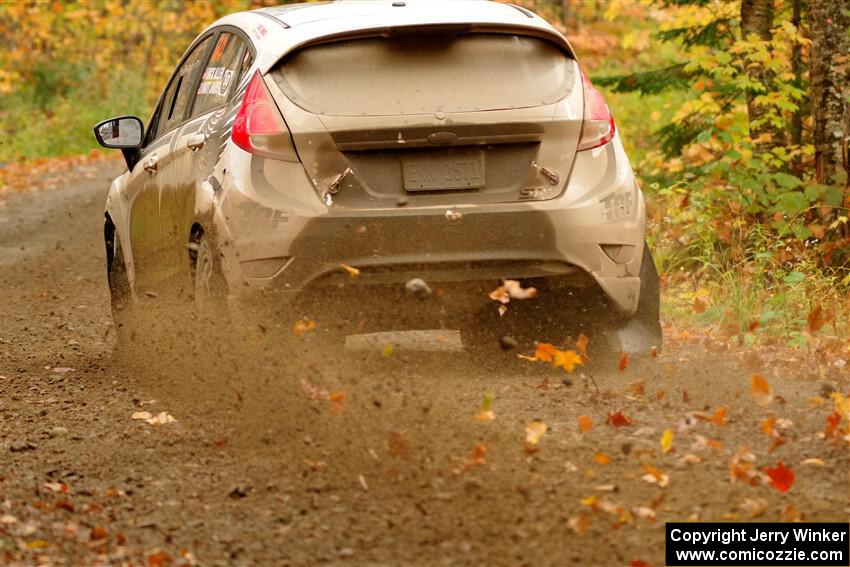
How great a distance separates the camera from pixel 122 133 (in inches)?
332

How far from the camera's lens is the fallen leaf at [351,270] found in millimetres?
6316

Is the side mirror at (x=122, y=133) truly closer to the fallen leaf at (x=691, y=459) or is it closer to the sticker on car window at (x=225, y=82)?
the sticker on car window at (x=225, y=82)

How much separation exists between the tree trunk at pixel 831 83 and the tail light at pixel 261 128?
520cm

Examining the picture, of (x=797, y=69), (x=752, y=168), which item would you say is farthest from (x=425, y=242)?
(x=797, y=69)

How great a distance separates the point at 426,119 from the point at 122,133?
2769 millimetres

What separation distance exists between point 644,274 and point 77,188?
630 inches

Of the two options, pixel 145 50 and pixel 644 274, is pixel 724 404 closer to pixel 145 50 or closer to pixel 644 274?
pixel 644 274

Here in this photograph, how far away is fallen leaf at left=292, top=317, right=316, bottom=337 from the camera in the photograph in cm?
628

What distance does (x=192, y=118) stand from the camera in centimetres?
763

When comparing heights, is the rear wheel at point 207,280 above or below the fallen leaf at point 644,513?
below

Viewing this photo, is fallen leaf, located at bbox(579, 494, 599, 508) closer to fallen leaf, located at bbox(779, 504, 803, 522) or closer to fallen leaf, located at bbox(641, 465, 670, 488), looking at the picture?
fallen leaf, located at bbox(641, 465, 670, 488)

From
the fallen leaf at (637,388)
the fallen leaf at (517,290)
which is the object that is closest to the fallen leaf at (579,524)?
the fallen leaf at (517,290)

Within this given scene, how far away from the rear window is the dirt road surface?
1202 mm

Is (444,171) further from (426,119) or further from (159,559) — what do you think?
(159,559)
